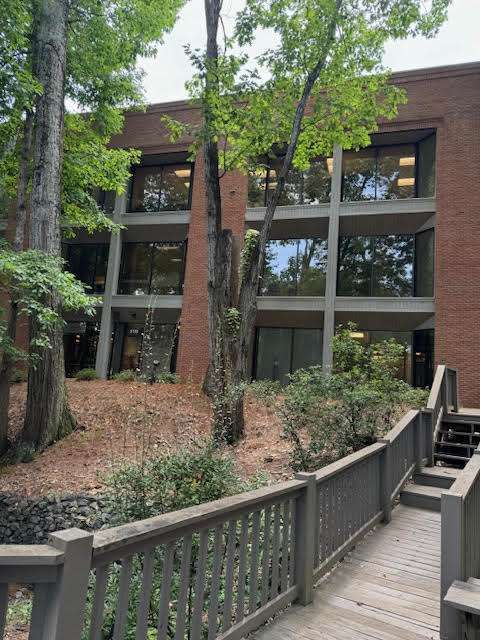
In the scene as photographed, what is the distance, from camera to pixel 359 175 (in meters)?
18.7

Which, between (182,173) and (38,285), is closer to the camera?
(38,285)

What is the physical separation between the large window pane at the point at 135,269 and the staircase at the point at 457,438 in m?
14.3

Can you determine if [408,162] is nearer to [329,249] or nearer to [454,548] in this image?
→ [329,249]

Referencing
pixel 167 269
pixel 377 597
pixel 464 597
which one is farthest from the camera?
pixel 167 269

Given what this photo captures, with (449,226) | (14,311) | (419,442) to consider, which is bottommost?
(419,442)

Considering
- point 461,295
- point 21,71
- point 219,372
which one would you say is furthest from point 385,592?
point 461,295

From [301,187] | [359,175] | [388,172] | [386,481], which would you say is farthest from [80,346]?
[386,481]

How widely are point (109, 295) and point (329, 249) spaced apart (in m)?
9.64

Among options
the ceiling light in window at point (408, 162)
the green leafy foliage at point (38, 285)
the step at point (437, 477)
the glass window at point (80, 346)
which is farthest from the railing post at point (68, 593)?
the glass window at point (80, 346)

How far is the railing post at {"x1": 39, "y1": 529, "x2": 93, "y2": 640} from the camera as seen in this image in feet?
6.06

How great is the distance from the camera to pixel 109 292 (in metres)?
20.1

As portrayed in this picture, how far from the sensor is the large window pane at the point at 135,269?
2109cm

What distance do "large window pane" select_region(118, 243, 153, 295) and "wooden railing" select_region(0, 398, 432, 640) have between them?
1650cm

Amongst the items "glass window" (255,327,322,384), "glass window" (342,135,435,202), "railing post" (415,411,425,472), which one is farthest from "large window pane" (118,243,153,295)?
"railing post" (415,411,425,472)
